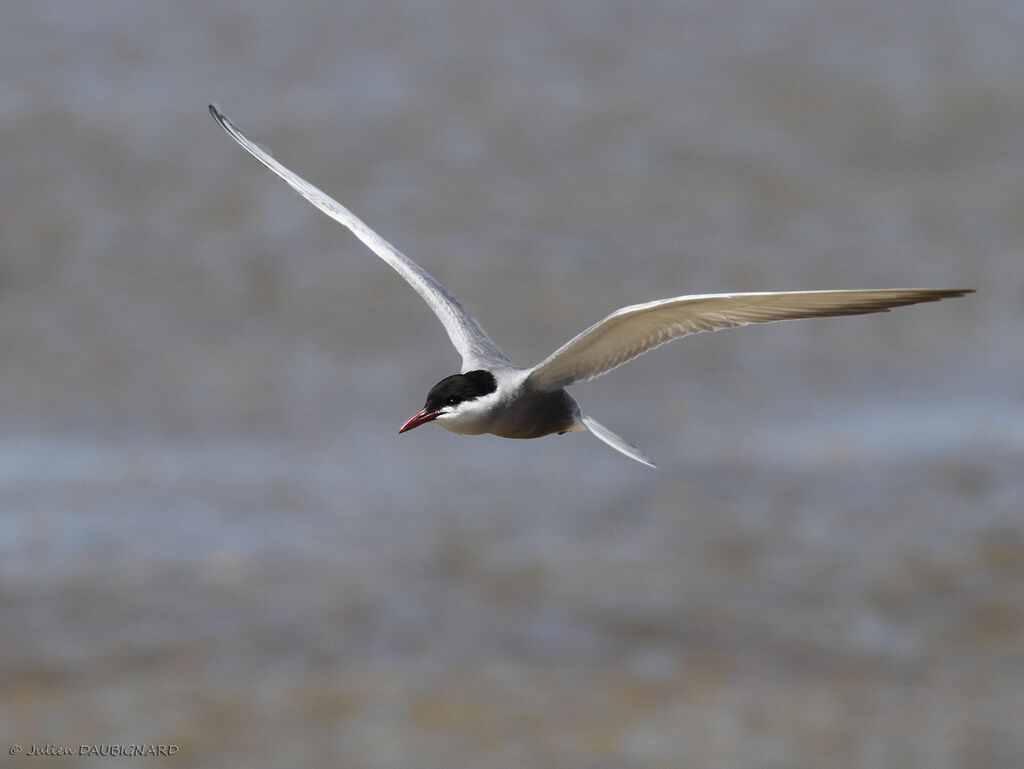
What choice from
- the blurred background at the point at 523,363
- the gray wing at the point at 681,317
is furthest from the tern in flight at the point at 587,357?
the blurred background at the point at 523,363

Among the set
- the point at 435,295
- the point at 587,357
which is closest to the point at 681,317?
the point at 587,357

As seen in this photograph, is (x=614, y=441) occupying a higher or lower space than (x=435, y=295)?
lower

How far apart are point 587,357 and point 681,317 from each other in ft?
1.05

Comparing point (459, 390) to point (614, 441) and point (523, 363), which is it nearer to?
point (614, 441)

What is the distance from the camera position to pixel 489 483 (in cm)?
1490

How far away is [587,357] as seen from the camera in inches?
186

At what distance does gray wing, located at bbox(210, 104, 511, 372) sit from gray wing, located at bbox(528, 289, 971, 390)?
377 millimetres

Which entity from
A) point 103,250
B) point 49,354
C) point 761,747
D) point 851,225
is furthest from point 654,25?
point 761,747

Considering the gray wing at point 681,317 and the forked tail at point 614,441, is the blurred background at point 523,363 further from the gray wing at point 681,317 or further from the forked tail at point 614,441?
the gray wing at point 681,317

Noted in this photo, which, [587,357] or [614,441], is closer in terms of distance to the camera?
[587,357]

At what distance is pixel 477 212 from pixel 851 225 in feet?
→ 14.3

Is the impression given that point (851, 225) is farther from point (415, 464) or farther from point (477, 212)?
point (415, 464)

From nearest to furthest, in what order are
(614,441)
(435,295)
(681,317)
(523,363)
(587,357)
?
1. (681,317)
2. (587,357)
3. (614,441)
4. (435,295)
5. (523,363)

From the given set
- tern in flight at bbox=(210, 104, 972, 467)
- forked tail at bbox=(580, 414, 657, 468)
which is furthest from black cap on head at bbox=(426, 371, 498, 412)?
forked tail at bbox=(580, 414, 657, 468)
